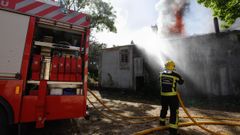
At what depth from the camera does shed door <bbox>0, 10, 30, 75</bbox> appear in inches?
105

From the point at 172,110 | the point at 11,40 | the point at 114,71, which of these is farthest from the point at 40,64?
the point at 114,71

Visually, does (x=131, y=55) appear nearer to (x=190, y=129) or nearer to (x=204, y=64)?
(x=204, y=64)

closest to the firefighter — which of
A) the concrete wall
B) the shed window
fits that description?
the concrete wall

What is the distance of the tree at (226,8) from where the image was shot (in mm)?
10414

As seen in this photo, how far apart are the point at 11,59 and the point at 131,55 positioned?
49.5 ft

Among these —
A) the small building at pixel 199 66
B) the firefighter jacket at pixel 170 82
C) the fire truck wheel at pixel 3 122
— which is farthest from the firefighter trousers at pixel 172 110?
the small building at pixel 199 66

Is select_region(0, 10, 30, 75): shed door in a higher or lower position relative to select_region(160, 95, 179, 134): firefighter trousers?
higher

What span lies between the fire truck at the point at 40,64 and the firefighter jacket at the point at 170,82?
234 cm

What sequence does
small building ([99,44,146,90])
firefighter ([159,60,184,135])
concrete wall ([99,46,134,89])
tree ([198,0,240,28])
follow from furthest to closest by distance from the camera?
concrete wall ([99,46,134,89])
small building ([99,44,146,90])
tree ([198,0,240,28])
firefighter ([159,60,184,135])

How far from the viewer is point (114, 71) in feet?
62.0

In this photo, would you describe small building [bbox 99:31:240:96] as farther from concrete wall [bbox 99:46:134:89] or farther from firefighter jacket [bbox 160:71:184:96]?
firefighter jacket [bbox 160:71:184:96]

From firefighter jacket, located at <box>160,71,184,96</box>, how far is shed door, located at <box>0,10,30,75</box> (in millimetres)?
3611

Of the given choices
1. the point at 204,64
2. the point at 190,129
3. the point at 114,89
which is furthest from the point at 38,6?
the point at 114,89

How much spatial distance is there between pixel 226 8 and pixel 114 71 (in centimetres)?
1270
